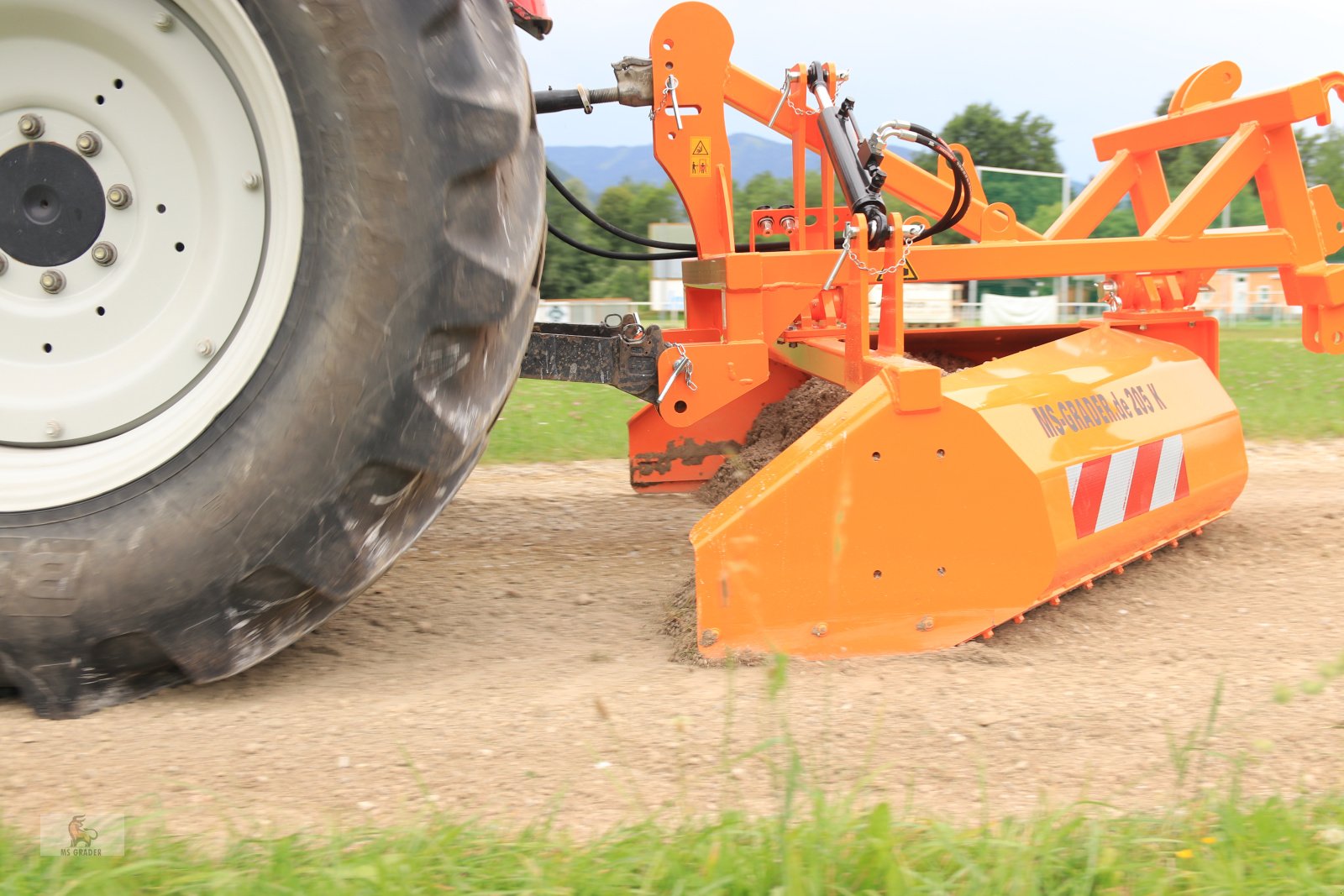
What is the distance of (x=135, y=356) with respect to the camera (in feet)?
6.52

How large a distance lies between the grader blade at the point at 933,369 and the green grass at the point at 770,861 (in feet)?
3.03

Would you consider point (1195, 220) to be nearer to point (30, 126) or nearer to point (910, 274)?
point (910, 274)

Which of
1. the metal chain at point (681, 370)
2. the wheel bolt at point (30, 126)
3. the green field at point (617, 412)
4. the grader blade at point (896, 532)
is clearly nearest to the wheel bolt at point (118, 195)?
the wheel bolt at point (30, 126)

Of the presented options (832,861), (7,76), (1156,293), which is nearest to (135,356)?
(7,76)

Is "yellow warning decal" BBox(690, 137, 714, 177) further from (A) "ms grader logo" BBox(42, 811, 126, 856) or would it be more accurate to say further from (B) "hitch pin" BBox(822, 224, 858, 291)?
(A) "ms grader logo" BBox(42, 811, 126, 856)

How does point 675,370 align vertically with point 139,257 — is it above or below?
below

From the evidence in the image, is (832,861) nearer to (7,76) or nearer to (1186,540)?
(7,76)

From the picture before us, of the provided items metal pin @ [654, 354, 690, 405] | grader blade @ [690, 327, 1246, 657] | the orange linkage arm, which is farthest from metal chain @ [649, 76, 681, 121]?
grader blade @ [690, 327, 1246, 657]

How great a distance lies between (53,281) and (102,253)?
0.33 ft

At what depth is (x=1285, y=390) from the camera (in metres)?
6.73

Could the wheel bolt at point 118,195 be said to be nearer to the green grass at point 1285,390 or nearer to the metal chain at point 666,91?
the metal chain at point 666,91

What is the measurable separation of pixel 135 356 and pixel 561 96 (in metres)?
1.72

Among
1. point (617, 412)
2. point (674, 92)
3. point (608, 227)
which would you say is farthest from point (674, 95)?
point (617, 412)

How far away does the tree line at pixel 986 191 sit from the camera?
63.4ft
